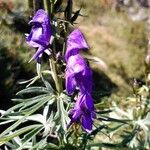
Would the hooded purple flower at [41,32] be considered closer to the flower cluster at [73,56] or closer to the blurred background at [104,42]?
the flower cluster at [73,56]

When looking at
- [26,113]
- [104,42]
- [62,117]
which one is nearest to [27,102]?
[26,113]

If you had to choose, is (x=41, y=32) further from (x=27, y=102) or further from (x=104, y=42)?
(x=104, y=42)

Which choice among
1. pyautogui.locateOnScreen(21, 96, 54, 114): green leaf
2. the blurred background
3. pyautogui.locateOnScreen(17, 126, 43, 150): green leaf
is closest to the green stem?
pyautogui.locateOnScreen(21, 96, 54, 114): green leaf

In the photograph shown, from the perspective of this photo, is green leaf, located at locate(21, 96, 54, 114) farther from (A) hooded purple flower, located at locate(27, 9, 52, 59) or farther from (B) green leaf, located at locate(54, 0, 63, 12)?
(B) green leaf, located at locate(54, 0, 63, 12)

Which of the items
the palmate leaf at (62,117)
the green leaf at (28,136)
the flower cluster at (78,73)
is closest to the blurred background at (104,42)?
the green leaf at (28,136)

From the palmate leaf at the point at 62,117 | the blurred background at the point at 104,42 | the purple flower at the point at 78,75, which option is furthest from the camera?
the blurred background at the point at 104,42

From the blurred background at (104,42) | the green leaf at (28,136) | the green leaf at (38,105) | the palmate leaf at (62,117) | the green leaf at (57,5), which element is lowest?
the blurred background at (104,42)
